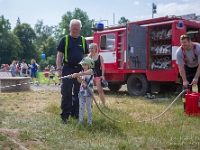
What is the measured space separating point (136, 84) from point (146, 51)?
1394mm

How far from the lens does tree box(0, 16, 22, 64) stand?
71.7m

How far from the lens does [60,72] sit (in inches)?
224

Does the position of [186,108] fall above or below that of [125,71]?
below

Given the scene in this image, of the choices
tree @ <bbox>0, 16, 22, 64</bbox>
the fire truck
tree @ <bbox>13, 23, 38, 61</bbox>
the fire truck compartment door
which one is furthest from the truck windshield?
tree @ <bbox>13, 23, 38, 61</bbox>

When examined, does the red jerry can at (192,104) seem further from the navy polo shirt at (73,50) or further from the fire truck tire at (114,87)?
the fire truck tire at (114,87)

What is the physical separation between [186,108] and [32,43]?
3213 inches

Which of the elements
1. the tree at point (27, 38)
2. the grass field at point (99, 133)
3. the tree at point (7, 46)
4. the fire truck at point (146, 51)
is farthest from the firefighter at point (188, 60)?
the tree at point (27, 38)

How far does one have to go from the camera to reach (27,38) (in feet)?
282

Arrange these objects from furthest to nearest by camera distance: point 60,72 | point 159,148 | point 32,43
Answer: point 32,43, point 60,72, point 159,148

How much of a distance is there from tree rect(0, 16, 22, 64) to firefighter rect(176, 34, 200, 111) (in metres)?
68.1

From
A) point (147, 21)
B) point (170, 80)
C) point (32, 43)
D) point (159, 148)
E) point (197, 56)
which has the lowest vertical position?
point (159, 148)

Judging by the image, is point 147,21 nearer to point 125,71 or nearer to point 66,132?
point 125,71

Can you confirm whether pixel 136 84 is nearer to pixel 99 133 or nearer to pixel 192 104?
pixel 192 104

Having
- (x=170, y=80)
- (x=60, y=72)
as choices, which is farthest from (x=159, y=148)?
(x=170, y=80)
